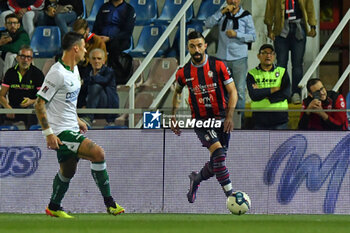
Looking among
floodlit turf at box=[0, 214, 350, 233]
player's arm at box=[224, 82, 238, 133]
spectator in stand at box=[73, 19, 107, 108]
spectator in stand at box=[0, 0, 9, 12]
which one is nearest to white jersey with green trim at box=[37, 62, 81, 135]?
floodlit turf at box=[0, 214, 350, 233]

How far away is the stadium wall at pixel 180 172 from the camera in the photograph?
41.2 feet

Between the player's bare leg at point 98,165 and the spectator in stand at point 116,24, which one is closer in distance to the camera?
the player's bare leg at point 98,165

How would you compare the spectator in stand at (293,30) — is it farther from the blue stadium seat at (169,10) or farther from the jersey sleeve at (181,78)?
the jersey sleeve at (181,78)

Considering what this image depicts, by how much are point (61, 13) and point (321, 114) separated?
17.8 ft

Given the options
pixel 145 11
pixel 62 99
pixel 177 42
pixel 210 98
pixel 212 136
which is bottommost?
pixel 212 136

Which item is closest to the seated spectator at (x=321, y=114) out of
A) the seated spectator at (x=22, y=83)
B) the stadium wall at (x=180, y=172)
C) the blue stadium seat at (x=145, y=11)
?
the stadium wall at (x=180, y=172)

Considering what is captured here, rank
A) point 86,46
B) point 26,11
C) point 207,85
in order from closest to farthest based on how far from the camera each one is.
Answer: point 207,85, point 86,46, point 26,11

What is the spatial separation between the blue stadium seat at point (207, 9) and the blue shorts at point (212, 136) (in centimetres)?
399

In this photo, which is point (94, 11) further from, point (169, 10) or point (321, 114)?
point (321, 114)

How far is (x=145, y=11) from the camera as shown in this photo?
54.4 ft

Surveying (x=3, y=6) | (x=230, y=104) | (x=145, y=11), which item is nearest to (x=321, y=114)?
(x=230, y=104)

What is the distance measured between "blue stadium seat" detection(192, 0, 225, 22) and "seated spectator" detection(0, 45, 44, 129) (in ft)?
11.2

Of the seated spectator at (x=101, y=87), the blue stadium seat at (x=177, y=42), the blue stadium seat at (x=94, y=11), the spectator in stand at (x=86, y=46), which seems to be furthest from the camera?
the blue stadium seat at (x=94, y=11)

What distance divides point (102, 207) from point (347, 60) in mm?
7289
